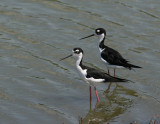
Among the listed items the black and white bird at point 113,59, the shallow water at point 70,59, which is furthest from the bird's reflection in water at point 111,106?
the black and white bird at point 113,59

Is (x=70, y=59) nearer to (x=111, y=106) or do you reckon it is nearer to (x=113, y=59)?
(x=113, y=59)

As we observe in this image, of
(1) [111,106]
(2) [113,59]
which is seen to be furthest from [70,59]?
(1) [111,106]

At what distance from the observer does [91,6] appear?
56.5 ft

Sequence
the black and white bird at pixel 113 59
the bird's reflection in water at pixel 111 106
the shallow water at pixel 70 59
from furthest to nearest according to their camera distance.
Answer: the black and white bird at pixel 113 59
the shallow water at pixel 70 59
the bird's reflection in water at pixel 111 106

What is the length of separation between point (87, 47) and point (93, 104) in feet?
12.7

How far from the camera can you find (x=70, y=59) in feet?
44.7

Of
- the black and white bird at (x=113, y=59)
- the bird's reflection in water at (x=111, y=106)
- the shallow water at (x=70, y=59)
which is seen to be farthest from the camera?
the black and white bird at (x=113, y=59)

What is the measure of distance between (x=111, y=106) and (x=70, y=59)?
314cm

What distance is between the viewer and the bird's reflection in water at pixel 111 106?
10.2m

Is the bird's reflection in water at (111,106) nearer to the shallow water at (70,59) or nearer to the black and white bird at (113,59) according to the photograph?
the shallow water at (70,59)

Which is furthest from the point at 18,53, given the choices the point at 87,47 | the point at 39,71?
the point at 87,47

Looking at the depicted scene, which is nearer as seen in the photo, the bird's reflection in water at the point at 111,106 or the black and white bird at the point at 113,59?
the bird's reflection in water at the point at 111,106

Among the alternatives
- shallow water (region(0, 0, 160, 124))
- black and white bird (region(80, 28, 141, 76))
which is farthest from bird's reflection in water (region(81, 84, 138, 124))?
black and white bird (region(80, 28, 141, 76))

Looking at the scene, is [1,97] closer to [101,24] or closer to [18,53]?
[18,53]
